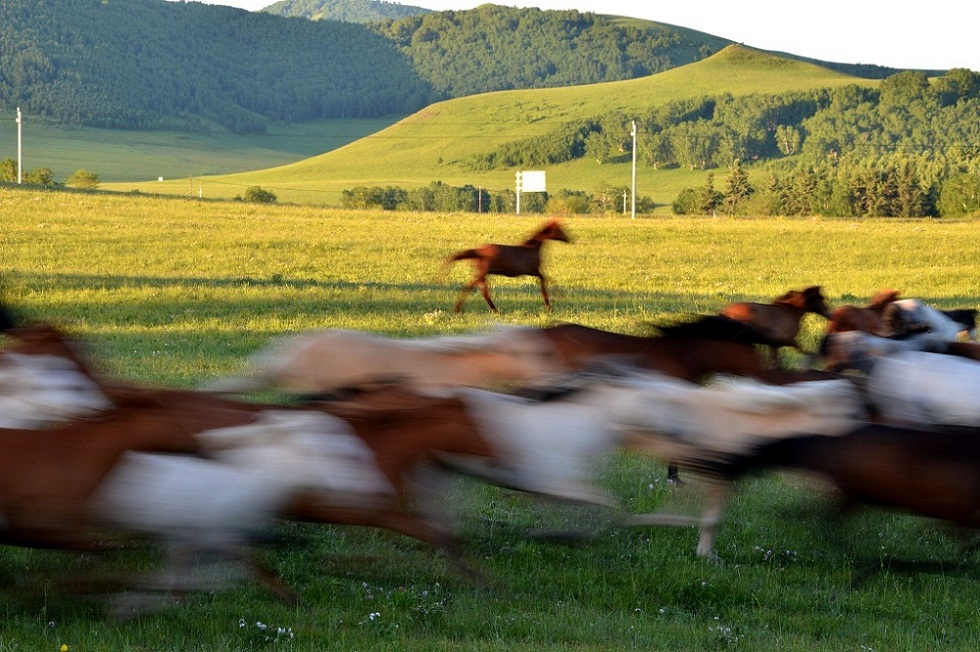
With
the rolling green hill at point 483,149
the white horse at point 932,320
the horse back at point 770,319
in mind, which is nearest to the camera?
the horse back at point 770,319

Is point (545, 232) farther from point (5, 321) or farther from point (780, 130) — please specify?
point (780, 130)

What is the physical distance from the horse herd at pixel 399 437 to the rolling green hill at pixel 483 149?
122186mm

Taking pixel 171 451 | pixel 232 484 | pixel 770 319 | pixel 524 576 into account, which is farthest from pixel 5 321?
pixel 770 319

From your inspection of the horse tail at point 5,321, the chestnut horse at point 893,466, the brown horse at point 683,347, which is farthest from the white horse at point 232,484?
the horse tail at point 5,321

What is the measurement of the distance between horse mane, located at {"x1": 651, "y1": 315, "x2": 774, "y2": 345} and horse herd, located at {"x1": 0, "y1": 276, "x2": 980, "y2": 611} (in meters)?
0.87

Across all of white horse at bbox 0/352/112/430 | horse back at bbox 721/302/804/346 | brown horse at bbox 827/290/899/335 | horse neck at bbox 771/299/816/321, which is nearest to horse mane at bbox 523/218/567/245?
brown horse at bbox 827/290/899/335

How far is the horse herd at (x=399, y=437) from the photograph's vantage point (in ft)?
13.3

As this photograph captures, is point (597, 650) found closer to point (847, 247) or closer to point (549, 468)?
point (549, 468)

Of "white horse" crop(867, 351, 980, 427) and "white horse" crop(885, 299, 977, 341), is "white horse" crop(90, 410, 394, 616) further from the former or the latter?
"white horse" crop(885, 299, 977, 341)

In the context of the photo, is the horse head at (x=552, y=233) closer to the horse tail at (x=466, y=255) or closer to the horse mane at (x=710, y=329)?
the horse tail at (x=466, y=255)

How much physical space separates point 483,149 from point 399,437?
549ft

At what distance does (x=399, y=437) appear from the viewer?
432 cm

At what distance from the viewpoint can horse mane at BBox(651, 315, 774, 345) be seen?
6.59 m

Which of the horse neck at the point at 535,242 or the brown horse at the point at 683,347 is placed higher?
the horse neck at the point at 535,242
